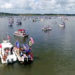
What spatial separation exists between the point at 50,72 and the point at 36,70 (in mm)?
2338

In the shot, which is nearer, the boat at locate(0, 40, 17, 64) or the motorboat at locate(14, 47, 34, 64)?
the motorboat at locate(14, 47, 34, 64)

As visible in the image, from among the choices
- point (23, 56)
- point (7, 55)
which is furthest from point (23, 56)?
point (7, 55)

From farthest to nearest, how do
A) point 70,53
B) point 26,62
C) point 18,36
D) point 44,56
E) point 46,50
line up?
point 18,36 < point 46,50 < point 70,53 < point 44,56 < point 26,62

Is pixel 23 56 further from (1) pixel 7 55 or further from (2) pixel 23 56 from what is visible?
(1) pixel 7 55

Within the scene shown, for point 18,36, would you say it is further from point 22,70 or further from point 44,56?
point 22,70

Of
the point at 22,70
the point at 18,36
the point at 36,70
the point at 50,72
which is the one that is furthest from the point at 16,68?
the point at 18,36

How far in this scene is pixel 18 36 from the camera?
70312mm

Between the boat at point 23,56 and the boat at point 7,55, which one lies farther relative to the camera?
the boat at point 7,55

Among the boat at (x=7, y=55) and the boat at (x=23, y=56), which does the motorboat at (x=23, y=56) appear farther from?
the boat at (x=7, y=55)

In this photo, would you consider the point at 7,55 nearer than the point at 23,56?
No

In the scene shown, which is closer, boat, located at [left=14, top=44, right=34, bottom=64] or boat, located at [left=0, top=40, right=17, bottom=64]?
boat, located at [left=14, top=44, right=34, bottom=64]

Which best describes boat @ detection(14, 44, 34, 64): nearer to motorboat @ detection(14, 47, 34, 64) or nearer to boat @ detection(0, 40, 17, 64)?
motorboat @ detection(14, 47, 34, 64)

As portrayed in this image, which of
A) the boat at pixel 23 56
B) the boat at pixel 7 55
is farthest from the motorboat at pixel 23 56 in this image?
the boat at pixel 7 55

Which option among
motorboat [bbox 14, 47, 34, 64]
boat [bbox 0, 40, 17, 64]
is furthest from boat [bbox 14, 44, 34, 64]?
boat [bbox 0, 40, 17, 64]
